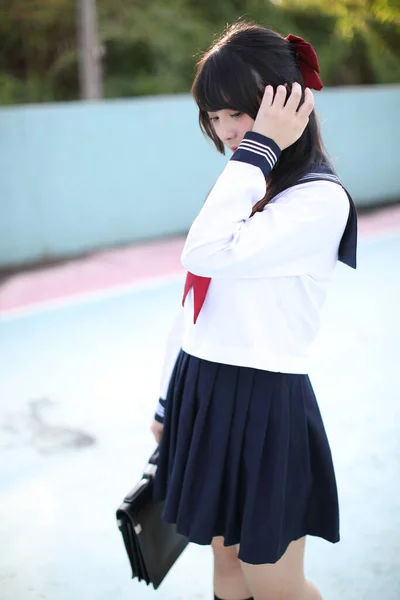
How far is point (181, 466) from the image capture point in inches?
53.2

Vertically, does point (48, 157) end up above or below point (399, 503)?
above

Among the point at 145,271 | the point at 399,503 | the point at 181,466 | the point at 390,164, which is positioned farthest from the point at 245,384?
the point at 390,164

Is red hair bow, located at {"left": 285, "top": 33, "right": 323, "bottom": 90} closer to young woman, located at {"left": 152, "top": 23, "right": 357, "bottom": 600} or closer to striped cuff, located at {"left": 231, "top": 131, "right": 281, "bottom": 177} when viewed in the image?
young woman, located at {"left": 152, "top": 23, "right": 357, "bottom": 600}

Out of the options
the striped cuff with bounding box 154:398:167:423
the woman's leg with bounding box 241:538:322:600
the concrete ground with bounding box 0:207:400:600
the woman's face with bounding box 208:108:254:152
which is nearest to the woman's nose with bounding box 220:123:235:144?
the woman's face with bounding box 208:108:254:152

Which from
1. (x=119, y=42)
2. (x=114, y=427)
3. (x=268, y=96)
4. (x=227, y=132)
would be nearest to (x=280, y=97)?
(x=268, y=96)

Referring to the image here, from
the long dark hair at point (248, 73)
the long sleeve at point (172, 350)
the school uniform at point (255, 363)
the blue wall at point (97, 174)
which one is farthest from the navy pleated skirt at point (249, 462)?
the blue wall at point (97, 174)

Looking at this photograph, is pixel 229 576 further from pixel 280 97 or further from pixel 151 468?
pixel 280 97

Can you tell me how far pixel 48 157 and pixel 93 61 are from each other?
2108 millimetres

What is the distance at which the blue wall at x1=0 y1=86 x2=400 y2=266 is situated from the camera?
5.41 m

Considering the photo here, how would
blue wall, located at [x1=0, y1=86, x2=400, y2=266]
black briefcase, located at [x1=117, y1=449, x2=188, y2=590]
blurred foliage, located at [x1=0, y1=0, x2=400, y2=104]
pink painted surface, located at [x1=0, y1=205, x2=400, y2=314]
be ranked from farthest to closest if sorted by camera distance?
1. blurred foliage, located at [x1=0, y1=0, x2=400, y2=104]
2. blue wall, located at [x1=0, y1=86, x2=400, y2=266]
3. pink painted surface, located at [x1=0, y1=205, x2=400, y2=314]
4. black briefcase, located at [x1=117, y1=449, x2=188, y2=590]

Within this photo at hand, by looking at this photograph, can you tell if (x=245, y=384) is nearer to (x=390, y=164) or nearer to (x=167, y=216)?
(x=167, y=216)

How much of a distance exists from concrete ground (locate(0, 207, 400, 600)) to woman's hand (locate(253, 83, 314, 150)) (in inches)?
51.4

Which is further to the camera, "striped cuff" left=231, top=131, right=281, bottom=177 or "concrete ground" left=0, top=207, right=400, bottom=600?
"concrete ground" left=0, top=207, right=400, bottom=600

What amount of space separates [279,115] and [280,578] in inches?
35.3
